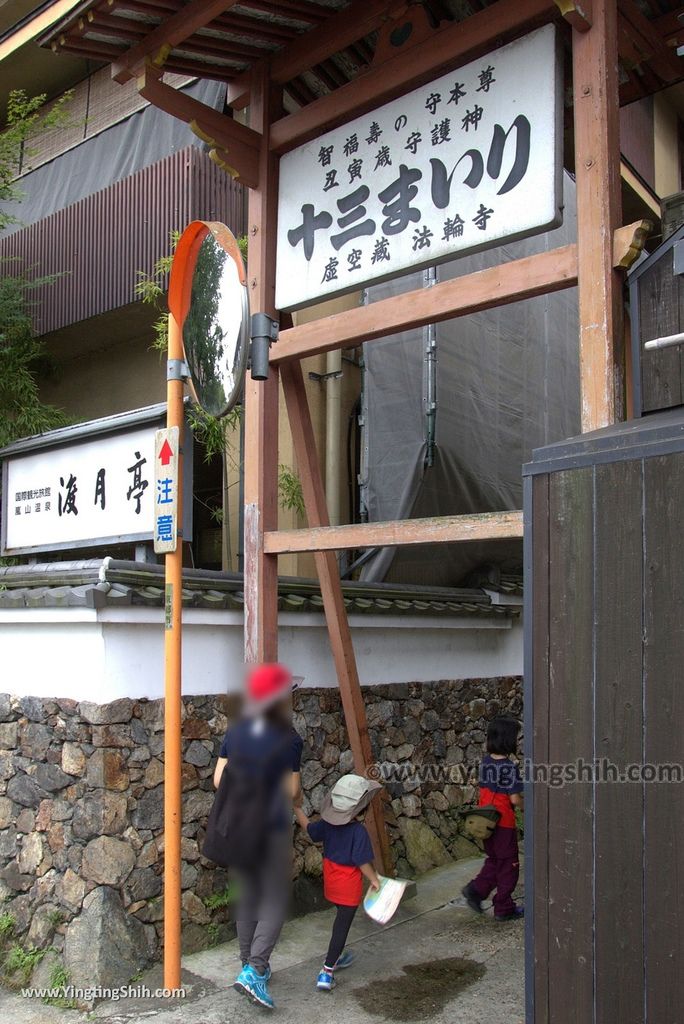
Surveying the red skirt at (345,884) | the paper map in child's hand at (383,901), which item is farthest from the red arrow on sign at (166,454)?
the paper map in child's hand at (383,901)

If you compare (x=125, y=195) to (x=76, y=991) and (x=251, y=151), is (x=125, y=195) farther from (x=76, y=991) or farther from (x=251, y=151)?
(x=76, y=991)

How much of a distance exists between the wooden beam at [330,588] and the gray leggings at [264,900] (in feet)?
5.33

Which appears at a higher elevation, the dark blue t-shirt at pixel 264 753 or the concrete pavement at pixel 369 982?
the dark blue t-shirt at pixel 264 753

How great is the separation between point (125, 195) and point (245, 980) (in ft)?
27.3

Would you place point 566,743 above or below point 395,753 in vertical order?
above

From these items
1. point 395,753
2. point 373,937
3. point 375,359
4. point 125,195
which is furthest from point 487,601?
point 125,195

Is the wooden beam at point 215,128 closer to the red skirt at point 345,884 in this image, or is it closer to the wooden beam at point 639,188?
the wooden beam at point 639,188

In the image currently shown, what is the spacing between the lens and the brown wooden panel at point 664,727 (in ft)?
10.6

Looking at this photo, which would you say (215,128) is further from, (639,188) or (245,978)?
(639,188)

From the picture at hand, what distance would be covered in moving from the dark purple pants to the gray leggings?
2084mm

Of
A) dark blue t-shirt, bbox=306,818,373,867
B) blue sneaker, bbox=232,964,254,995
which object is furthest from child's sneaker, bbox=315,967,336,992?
dark blue t-shirt, bbox=306,818,373,867

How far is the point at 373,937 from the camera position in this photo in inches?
258

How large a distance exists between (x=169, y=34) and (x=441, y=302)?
2635 millimetres

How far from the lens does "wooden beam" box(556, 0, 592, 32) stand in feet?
16.7
